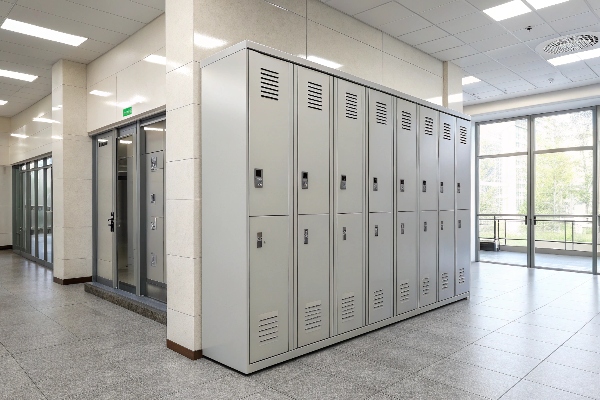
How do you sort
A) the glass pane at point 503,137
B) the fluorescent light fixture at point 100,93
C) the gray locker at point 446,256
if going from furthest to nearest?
the glass pane at point 503,137
the fluorescent light fixture at point 100,93
the gray locker at point 446,256

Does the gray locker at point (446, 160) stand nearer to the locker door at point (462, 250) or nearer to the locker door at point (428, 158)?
the locker door at point (428, 158)

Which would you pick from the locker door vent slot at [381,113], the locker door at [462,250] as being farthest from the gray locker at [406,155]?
the locker door at [462,250]

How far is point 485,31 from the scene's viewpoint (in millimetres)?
5941

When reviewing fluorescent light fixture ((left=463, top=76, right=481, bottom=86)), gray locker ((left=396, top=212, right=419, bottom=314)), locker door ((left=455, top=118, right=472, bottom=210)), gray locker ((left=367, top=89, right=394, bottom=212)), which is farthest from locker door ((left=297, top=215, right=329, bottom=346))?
fluorescent light fixture ((left=463, top=76, right=481, bottom=86))

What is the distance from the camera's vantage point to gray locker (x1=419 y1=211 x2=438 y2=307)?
5418mm

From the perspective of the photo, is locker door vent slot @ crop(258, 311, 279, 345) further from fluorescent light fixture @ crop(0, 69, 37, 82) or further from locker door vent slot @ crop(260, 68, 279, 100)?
fluorescent light fixture @ crop(0, 69, 37, 82)

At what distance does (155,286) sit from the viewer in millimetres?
5738

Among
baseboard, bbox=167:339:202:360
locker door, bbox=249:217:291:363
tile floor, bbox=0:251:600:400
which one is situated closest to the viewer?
tile floor, bbox=0:251:600:400

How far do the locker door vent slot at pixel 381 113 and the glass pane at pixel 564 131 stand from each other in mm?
6508

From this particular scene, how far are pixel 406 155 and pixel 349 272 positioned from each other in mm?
1747

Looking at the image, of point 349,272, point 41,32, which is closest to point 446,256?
point 349,272

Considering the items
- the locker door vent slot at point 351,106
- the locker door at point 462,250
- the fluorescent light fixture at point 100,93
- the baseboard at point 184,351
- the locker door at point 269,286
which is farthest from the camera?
the fluorescent light fixture at point 100,93

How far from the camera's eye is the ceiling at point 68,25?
524cm

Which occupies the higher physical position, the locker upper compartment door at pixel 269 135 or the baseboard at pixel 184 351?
the locker upper compartment door at pixel 269 135
